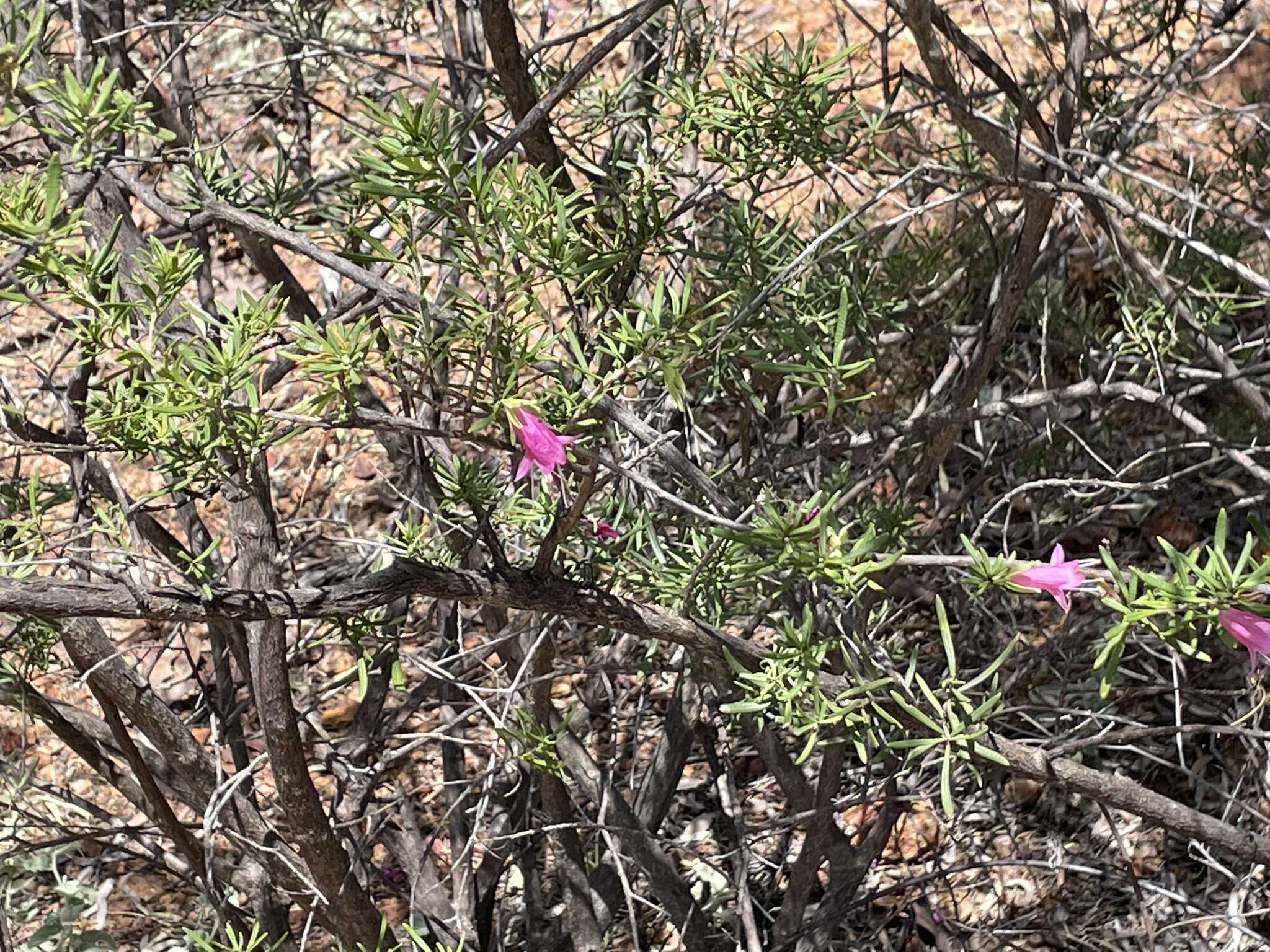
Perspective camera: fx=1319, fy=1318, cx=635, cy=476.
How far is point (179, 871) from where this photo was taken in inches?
90.6

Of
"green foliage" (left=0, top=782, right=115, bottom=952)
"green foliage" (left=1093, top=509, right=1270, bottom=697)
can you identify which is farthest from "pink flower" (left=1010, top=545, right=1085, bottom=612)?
"green foliage" (left=0, top=782, right=115, bottom=952)

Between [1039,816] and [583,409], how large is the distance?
70.5 inches

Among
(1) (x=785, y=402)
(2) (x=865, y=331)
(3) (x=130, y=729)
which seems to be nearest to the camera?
(2) (x=865, y=331)

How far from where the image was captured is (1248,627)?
1.17 metres

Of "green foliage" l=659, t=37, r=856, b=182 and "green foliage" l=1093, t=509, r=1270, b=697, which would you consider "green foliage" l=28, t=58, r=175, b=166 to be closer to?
"green foliage" l=659, t=37, r=856, b=182

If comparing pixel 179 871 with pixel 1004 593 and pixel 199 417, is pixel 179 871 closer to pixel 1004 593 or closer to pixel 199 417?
pixel 199 417

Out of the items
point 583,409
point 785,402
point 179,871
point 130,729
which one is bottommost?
point 179,871

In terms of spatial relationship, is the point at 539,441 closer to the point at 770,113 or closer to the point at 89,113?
the point at 89,113

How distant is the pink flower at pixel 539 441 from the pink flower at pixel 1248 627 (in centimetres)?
61

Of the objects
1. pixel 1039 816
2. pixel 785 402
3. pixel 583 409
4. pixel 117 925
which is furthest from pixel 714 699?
pixel 117 925

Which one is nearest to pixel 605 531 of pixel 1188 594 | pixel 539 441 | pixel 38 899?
pixel 539 441

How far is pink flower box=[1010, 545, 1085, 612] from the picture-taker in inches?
49.4

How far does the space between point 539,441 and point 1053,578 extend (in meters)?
0.51

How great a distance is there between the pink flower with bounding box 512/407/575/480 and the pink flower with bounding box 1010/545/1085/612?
17.9 inches
